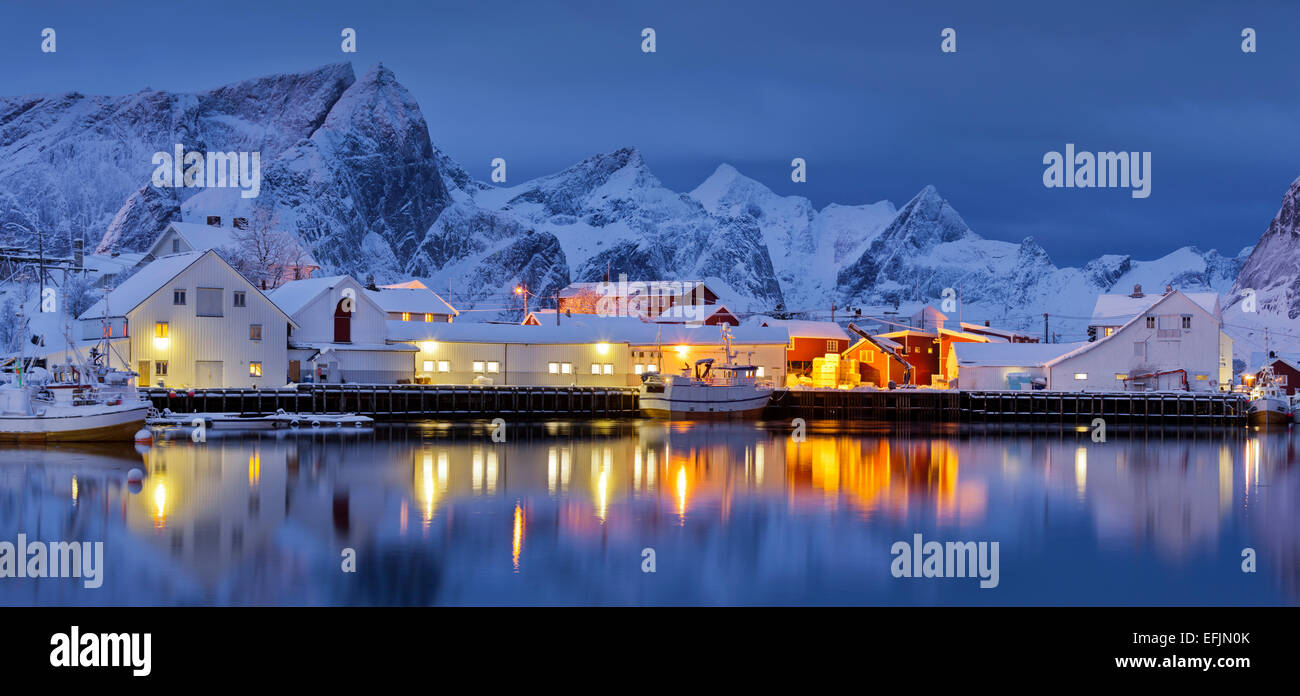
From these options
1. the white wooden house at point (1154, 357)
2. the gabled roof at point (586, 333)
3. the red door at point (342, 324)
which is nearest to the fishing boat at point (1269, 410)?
the white wooden house at point (1154, 357)

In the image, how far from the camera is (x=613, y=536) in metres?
23.6

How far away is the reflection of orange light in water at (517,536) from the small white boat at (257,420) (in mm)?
26291

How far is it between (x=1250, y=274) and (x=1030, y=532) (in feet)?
640

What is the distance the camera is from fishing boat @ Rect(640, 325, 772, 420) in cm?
6762

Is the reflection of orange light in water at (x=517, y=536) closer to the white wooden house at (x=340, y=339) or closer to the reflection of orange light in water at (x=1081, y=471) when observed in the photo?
the reflection of orange light in water at (x=1081, y=471)

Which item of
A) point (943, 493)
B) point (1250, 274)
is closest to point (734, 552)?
point (943, 493)

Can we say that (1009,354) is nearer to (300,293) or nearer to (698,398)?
(698,398)

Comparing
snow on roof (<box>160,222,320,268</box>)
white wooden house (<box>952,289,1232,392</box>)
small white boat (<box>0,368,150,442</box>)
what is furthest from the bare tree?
white wooden house (<box>952,289,1232,392</box>)

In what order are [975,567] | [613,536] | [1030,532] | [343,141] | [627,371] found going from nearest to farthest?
[975,567], [613,536], [1030,532], [627,371], [343,141]

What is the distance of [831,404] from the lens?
71875mm

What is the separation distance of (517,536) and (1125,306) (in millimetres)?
65903
